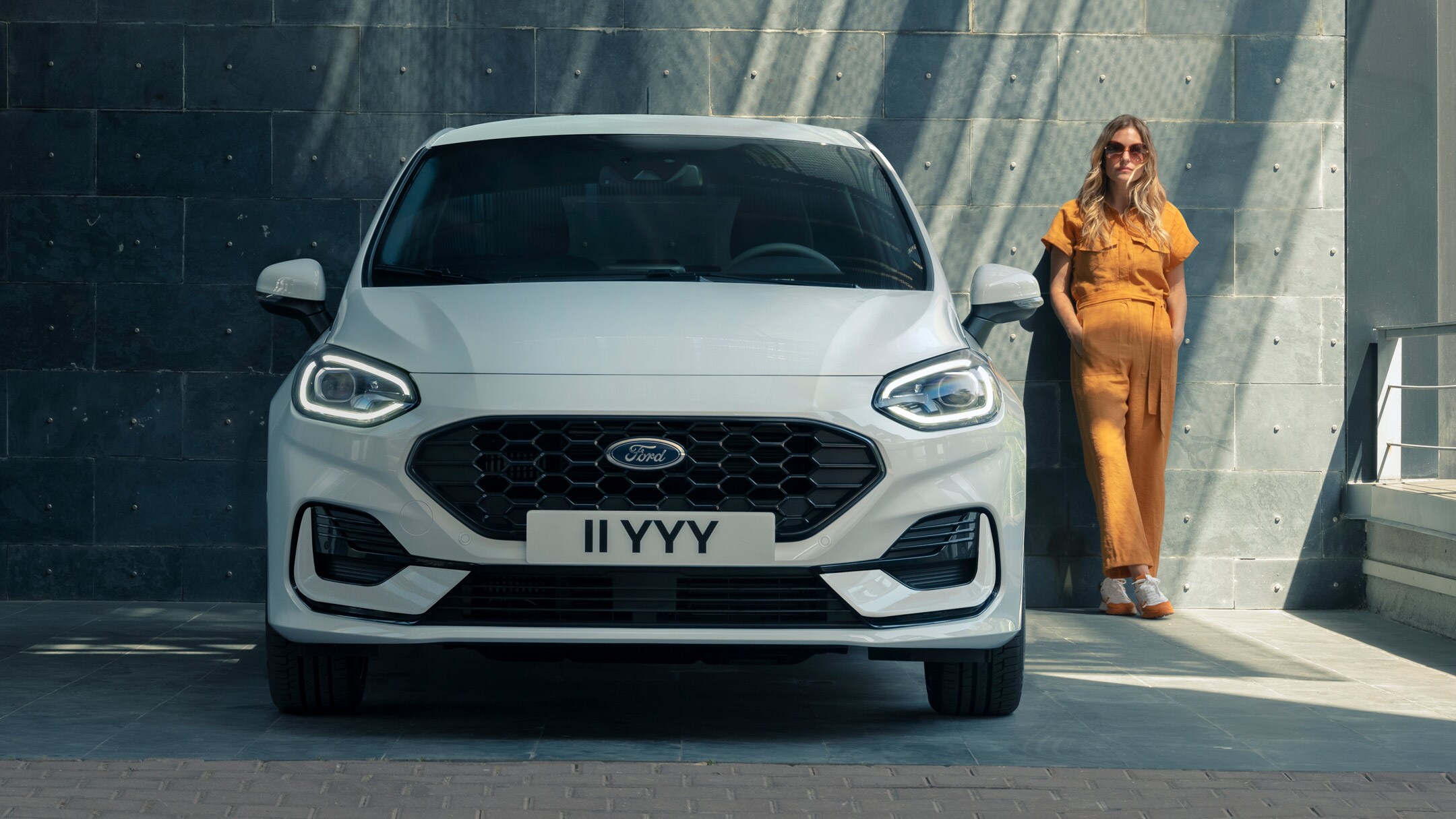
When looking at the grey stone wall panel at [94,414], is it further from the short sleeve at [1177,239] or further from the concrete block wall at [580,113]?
the short sleeve at [1177,239]

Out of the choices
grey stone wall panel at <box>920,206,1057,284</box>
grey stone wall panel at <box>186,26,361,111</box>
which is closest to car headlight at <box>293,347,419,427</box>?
grey stone wall panel at <box>186,26,361,111</box>

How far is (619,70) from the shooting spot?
7.16 meters

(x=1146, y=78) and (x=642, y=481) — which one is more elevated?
(x=1146, y=78)

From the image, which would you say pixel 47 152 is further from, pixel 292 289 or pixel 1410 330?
pixel 1410 330

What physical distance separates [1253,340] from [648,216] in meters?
3.52

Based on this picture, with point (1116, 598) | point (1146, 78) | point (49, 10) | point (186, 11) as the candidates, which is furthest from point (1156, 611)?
point (49, 10)

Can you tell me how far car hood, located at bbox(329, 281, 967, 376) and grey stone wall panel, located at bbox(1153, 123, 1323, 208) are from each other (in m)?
3.33

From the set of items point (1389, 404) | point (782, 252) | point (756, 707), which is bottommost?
point (756, 707)

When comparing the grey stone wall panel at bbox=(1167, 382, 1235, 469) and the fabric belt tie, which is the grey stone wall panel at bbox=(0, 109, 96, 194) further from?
the grey stone wall panel at bbox=(1167, 382, 1235, 469)

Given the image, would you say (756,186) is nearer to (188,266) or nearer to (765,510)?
(765,510)

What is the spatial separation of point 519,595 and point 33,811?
3.89 ft

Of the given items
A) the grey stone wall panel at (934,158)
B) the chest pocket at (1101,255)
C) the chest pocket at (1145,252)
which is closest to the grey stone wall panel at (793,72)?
the grey stone wall panel at (934,158)

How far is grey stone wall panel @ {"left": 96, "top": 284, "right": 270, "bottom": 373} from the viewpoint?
Result: 7.08m

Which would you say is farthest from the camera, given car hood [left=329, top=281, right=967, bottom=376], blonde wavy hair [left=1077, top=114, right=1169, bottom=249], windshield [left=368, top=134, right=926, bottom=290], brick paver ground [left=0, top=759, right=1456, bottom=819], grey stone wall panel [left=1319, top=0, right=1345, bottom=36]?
grey stone wall panel [left=1319, top=0, right=1345, bottom=36]
